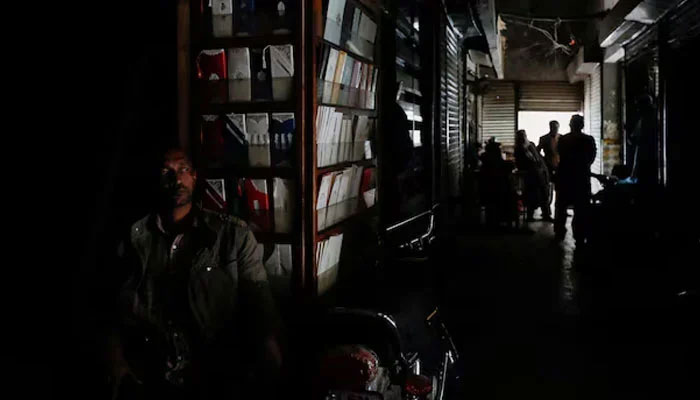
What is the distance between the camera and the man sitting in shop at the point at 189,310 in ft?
10.3

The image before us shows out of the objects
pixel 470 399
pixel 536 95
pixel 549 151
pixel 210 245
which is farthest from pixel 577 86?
pixel 210 245

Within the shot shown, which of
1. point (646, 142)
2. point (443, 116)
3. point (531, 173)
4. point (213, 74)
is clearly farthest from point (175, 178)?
point (531, 173)

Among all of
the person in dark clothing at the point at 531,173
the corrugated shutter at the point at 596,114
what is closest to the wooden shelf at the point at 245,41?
the person in dark clothing at the point at 531,173

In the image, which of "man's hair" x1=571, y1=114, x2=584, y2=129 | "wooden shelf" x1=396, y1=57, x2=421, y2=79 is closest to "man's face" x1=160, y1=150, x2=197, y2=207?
"wooden shelf" x1=396, y1=57, x2=421, y2=79

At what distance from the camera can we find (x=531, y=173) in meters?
13.8

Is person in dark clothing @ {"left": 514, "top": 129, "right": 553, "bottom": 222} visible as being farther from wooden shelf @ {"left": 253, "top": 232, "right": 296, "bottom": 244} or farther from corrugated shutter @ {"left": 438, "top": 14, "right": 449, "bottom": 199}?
wooden shelf @ {"left": 253, "top": 232, "right": 296, "bottom": 244}

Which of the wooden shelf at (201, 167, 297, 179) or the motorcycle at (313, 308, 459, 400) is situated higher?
the wooden shelf at (201, 167, 297, 179)

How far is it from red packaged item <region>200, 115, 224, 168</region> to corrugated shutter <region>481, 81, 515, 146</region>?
66.0 feet

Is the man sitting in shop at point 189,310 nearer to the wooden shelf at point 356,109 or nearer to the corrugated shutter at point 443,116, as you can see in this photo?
the wooden shelf at point 356,109

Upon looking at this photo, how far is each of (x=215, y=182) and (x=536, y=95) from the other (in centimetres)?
2119

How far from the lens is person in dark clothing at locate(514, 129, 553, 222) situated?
13.9 metres

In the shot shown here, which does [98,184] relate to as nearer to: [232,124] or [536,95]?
[232,124]

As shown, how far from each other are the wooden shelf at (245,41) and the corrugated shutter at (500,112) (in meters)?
20.1

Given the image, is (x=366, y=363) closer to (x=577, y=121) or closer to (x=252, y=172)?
(x=252, y=172)
